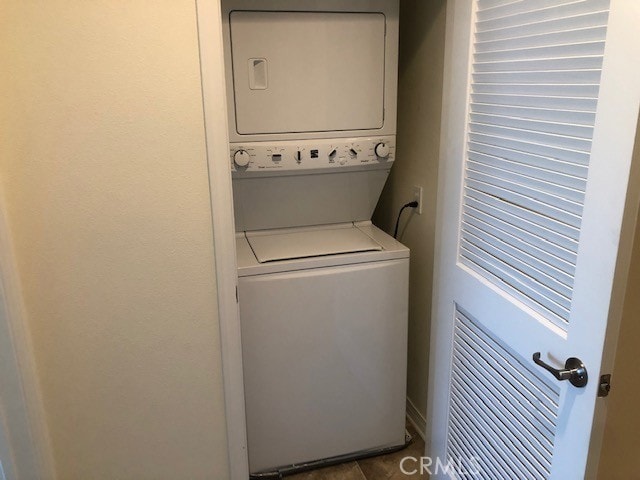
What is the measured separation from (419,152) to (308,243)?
1.89ft

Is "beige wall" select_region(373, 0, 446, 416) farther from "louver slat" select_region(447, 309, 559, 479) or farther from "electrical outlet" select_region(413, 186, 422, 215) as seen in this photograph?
"louver slat" select_region(447, 309, 559, 479)

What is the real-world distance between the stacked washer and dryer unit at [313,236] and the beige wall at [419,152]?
0.47ft

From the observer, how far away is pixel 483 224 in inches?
56.6

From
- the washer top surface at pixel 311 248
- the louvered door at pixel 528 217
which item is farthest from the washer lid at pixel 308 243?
the louvered door at pixel 528 217

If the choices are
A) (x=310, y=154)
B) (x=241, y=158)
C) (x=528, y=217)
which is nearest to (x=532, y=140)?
(x=528, y=217)

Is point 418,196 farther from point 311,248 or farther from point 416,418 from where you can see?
point 416,418

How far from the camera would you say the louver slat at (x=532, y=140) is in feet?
3.51

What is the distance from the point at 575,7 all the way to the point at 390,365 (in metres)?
1.39

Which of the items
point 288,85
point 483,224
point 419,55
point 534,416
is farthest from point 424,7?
point 534,416

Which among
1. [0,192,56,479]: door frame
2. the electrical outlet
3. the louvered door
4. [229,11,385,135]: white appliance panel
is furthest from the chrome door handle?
[0,192,56,479]: door frame

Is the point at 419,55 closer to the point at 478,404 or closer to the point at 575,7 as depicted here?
the point at 575,7

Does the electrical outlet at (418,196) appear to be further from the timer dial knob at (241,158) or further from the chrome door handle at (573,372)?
the chrome door handle at (573,372)

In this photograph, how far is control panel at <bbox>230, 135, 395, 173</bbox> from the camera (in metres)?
1.89

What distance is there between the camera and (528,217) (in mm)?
1253
